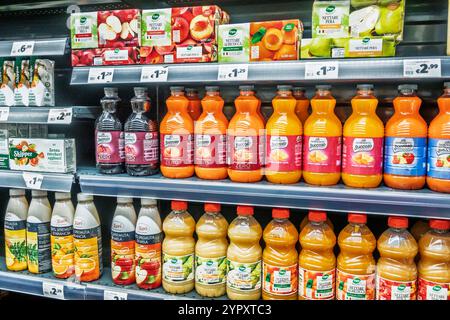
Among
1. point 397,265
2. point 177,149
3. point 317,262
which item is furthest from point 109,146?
point 397,265

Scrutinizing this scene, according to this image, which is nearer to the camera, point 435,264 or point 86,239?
point 435,264

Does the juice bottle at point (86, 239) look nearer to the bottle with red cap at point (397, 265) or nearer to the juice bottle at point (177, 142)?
the juice bottle at point (177, 142)

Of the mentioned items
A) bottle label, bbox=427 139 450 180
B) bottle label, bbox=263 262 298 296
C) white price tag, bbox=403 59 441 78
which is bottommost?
bottle label, bbox=263 262 298 296

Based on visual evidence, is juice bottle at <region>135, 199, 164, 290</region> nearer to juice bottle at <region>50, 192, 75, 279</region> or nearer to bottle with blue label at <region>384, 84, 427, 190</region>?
juice bottle at <region>50, 192, 75, 279</region>

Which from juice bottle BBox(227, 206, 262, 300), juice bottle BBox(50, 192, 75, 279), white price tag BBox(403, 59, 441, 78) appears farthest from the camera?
juice bottle BBox(50, 192, 75, 279)

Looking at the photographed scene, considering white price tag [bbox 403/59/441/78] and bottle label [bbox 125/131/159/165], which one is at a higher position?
white price tag [bbox 403/59/441/78]

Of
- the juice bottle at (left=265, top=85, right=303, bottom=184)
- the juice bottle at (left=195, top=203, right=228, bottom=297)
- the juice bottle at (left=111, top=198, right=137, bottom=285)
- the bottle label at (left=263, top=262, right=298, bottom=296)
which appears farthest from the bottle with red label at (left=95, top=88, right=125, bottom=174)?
the bottle label at (left=263, top=262, right=298, bottom=296)

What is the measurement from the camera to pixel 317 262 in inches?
63.7

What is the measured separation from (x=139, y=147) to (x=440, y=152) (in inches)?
46.1

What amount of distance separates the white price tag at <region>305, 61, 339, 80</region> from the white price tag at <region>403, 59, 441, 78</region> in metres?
0.23

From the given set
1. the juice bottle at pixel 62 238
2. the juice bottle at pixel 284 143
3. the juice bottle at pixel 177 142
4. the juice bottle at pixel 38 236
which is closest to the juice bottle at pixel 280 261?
the juice bottle at pixel 284 143

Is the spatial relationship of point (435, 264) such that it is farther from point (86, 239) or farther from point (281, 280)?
point (86, 239)

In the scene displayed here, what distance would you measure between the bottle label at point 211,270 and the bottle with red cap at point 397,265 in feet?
2.02

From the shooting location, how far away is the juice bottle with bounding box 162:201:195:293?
1.75 metres
